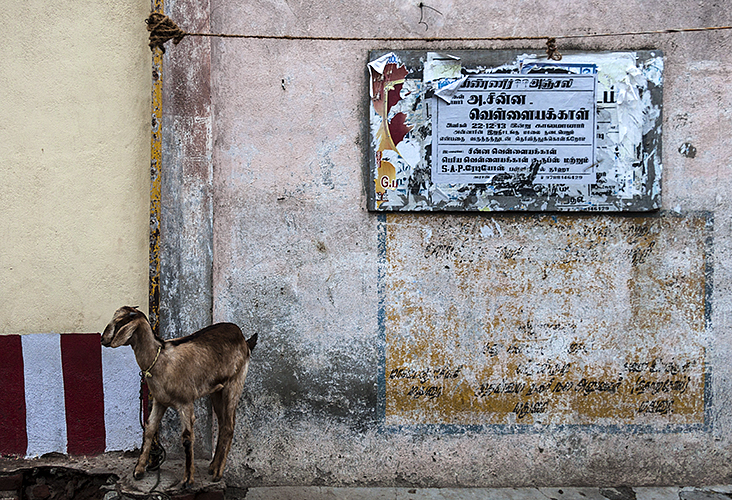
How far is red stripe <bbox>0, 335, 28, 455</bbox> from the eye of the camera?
3125mm

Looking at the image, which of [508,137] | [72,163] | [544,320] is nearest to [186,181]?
[72,163]

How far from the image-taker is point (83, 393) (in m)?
3.16

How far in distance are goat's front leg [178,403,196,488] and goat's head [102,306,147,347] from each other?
45cm

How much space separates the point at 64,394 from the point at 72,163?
1429mm

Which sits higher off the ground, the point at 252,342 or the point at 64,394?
the point at 252,342

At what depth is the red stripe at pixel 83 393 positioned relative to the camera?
313 cm

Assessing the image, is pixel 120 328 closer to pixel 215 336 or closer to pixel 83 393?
pixel 215 336

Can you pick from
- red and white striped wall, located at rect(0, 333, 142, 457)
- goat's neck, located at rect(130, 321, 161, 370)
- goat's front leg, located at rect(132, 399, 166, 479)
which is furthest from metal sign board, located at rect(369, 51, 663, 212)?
red and white striped wall, located at rect(0, 333, 142, 457)

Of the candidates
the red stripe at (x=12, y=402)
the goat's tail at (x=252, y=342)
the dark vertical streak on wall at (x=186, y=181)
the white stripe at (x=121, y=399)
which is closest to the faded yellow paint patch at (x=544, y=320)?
the goat's tail at (x=252, y=342)

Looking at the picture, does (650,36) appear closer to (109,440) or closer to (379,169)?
(379,169)

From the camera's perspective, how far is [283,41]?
318cm

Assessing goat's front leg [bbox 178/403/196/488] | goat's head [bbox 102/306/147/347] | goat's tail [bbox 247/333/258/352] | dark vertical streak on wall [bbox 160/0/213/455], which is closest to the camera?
goat's head [bbox 102/306/147/347]

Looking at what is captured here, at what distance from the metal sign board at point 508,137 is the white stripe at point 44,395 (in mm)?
2180

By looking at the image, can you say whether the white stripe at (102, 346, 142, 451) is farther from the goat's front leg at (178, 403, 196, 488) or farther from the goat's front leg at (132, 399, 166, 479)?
the goat's front leg at (178, 403, 196, 488)
